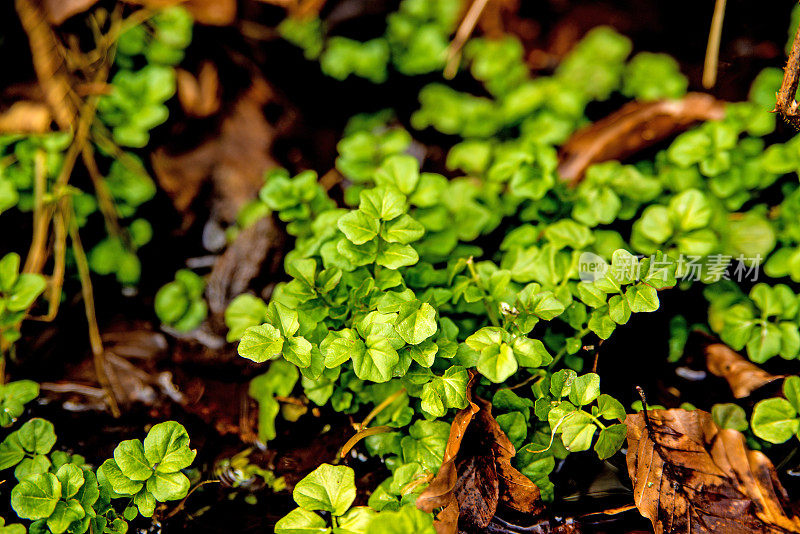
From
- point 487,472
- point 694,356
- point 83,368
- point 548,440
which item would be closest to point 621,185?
point 694,356

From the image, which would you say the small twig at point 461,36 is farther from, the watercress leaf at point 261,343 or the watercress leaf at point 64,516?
the watercress leaf at point 64,516

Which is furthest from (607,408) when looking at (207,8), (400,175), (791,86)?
(207,8)

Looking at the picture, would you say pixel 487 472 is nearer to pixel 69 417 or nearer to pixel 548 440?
pixel 548 440

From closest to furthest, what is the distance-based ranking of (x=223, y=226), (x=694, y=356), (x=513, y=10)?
(x=694, y=356), (x=223, y=226), (x=513, y=10)

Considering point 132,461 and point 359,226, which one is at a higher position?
point 359,226

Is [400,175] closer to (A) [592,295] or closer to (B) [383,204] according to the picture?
(B) [383,204]

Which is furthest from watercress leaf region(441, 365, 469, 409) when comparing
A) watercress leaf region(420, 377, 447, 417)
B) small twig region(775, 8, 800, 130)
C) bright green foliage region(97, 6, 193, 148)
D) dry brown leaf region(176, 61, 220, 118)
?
dry brown leaf region(176, 61, 220, 118)
